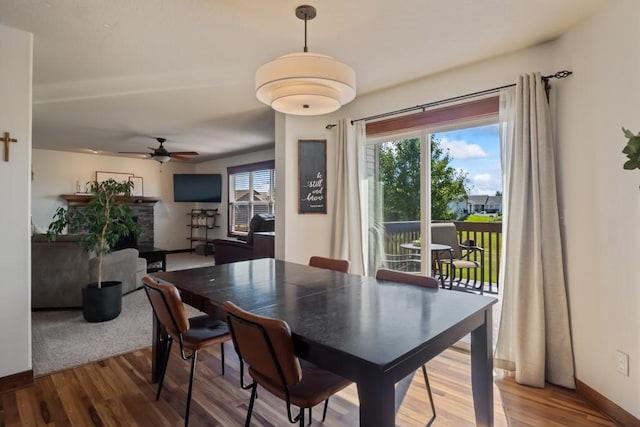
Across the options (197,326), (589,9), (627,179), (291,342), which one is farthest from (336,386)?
(589,9)

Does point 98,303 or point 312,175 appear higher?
point 312,175

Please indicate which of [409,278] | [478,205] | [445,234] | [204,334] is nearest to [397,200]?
[445,234]

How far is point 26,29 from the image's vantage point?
226cm

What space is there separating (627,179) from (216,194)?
7681 millimetres

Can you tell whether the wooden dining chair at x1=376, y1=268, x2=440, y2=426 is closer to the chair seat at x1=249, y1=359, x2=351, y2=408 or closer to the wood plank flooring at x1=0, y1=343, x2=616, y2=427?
the wood plank flooring at x1=0, y1=343, x2=616, y2=427

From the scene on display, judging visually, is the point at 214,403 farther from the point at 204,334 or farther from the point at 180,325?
the point at 180,325

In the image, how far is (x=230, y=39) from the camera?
239cm

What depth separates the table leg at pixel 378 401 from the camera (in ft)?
3.44

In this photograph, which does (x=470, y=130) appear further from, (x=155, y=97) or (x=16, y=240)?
(x=16, y=240)

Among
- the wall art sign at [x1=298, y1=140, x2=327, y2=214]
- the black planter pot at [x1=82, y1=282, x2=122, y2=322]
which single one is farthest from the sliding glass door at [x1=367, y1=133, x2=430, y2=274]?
the black planter pot at [x1=82, y1=282, x2=122, y2=322]

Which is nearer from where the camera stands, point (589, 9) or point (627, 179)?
point (627, 179)

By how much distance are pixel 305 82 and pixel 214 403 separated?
1953 mm

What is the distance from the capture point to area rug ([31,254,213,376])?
2730 mm

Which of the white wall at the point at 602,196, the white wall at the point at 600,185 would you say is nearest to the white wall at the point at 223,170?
the white wall at the point at 600,185
